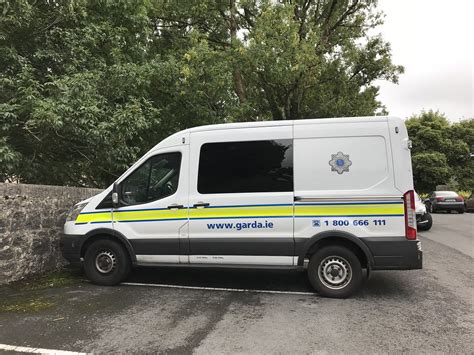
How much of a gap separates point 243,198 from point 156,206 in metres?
1.39

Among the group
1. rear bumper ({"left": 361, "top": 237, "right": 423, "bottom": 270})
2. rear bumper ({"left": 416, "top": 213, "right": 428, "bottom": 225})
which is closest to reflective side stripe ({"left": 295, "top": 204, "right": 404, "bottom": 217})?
rear bumper ({"left": 361, "top": 237, "right": 423, "bottom": 270})

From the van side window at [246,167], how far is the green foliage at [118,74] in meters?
3.02

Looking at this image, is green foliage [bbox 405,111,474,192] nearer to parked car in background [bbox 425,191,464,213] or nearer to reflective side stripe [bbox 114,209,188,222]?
parked car in background [bbox 425,191,464,213]

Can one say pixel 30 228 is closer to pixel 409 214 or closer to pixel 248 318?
pixel 248 318

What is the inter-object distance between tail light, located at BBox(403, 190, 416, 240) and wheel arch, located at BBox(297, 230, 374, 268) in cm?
59

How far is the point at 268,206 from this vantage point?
5.95 meters

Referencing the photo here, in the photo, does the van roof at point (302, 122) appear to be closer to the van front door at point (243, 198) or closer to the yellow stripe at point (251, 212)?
the van front door at point (243, 198)

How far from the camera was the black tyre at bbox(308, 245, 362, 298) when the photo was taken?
5.77 m

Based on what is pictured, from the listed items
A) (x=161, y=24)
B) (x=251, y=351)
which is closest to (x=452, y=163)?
(x=161, y=24)

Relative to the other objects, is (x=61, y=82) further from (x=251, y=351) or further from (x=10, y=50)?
(x=251, y=351)

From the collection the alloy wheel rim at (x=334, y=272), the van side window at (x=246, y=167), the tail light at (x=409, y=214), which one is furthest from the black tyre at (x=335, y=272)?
the van side window at (x=246, y=167)

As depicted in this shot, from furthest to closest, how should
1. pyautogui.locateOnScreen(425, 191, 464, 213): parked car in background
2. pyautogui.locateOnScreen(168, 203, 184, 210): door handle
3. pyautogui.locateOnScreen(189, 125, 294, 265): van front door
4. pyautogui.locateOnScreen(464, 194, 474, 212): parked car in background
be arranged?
pyautogui.locateOnScreen(464, 194, 474, 212): parked car in background
pyautogui.locateOnScreen(425, 191, 464, 213): parked car in background
pyautogui.locateOnScreen(168, 203, 184, 210): door handle
pyautogui.locateOnScreen(189, 125, 294, 265): van front door

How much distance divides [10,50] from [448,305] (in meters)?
8.68

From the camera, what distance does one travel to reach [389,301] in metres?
5.75
